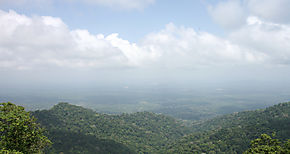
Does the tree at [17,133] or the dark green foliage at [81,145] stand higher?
the tree at [17,133]

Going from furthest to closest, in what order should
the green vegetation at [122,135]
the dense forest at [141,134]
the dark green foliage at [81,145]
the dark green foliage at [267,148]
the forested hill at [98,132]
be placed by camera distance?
the forested hill at [98,132]
the dense forest at [141,134]
the dark green foliage at [81,145]
the green vegetation at [122,135]
the dark green foliage at [267,148]

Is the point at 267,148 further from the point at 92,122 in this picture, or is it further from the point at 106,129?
the point at 92,122

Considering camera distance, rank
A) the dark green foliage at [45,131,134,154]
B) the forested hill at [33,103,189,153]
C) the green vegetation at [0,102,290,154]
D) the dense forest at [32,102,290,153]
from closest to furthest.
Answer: the green vegetation at [0,102,290,154], the dark green foliage at [45,131,134,154], the dense forest at [32,102,290,153], the forested hill at [33,103,189,153]

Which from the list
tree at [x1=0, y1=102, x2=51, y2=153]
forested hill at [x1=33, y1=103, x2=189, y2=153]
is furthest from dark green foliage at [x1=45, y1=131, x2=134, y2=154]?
tree at [x1=0, y1=102, x2=51, y2=153]

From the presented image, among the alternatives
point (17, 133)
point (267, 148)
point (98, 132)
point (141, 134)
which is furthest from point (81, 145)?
point (267, 148)

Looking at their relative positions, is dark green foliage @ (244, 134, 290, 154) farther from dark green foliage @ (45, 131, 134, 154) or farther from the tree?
dark green foliage @ (45, 131, 134, 154)

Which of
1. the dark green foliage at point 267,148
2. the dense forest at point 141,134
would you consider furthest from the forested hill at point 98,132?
the dark green foliage at point 267,148

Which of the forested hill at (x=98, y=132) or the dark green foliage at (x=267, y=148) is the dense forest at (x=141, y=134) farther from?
the dark green foliage at (x=267, y=148)
